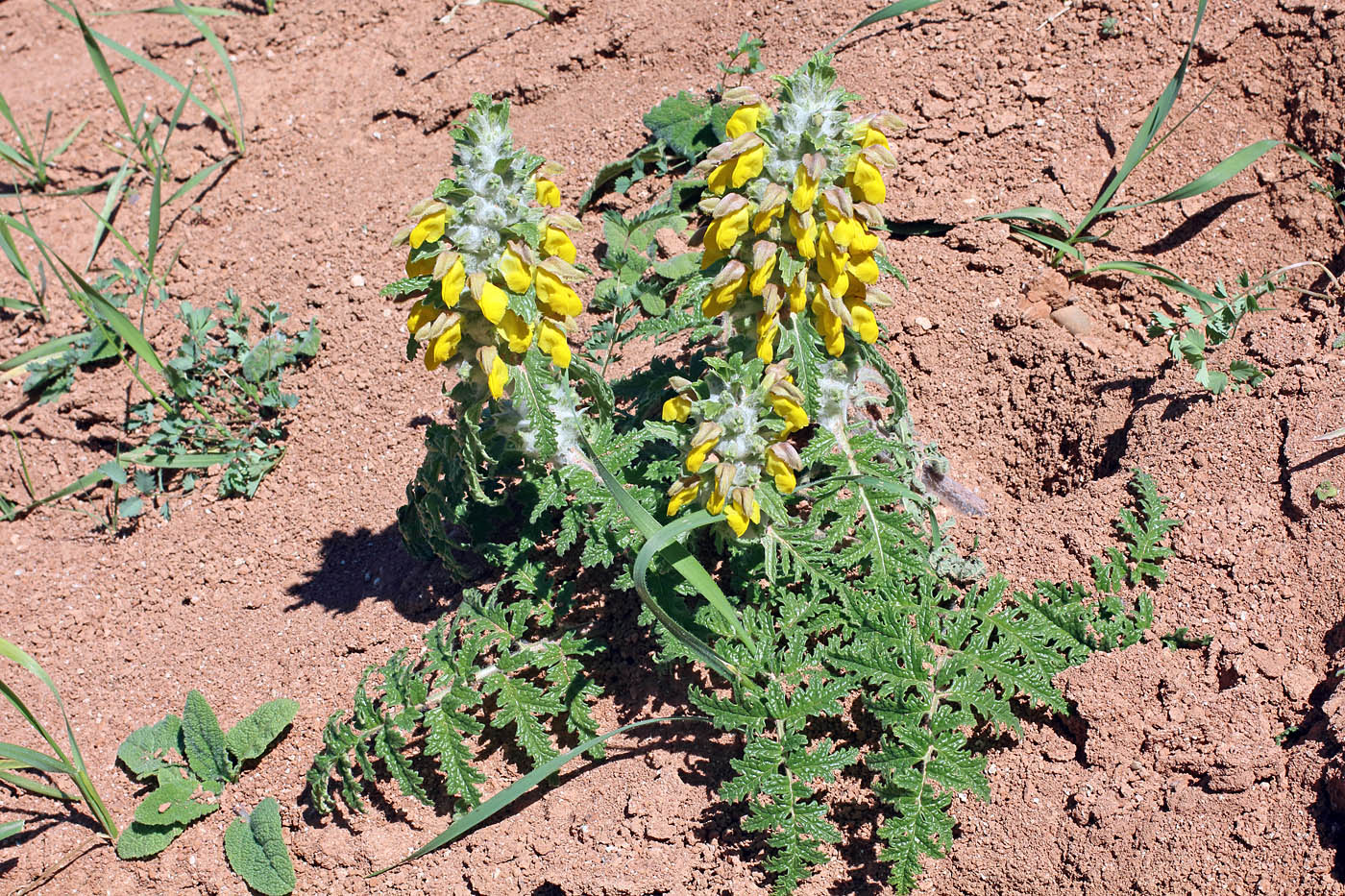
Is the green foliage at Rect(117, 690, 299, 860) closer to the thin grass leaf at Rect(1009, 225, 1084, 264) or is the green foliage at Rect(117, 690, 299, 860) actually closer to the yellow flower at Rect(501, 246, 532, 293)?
the yellow flower at Rect(501, 246, 532, 293)

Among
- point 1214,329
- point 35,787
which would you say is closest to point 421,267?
point 35,787

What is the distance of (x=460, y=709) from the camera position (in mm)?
3379

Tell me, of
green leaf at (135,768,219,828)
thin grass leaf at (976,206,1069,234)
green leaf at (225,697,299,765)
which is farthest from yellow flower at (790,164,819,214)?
green leaf at (135,768,219,828)

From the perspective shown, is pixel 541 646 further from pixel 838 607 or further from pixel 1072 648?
pixel 1072 648

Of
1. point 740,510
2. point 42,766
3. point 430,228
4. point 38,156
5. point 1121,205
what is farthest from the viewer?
point 38,156

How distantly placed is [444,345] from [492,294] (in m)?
0.21

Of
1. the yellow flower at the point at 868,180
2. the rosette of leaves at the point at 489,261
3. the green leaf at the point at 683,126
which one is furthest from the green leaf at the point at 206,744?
the green leaf at the point at 683,126

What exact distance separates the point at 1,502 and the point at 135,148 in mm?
2143

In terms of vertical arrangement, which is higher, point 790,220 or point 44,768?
point 790,220

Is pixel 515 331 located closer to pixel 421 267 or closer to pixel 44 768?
pixel 421 267

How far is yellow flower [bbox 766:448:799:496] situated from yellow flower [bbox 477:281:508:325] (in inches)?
31.8

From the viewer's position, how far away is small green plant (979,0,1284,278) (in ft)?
12.1

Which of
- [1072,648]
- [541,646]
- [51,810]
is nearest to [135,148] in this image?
[51,810]

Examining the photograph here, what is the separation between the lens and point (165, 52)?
5.91 m
